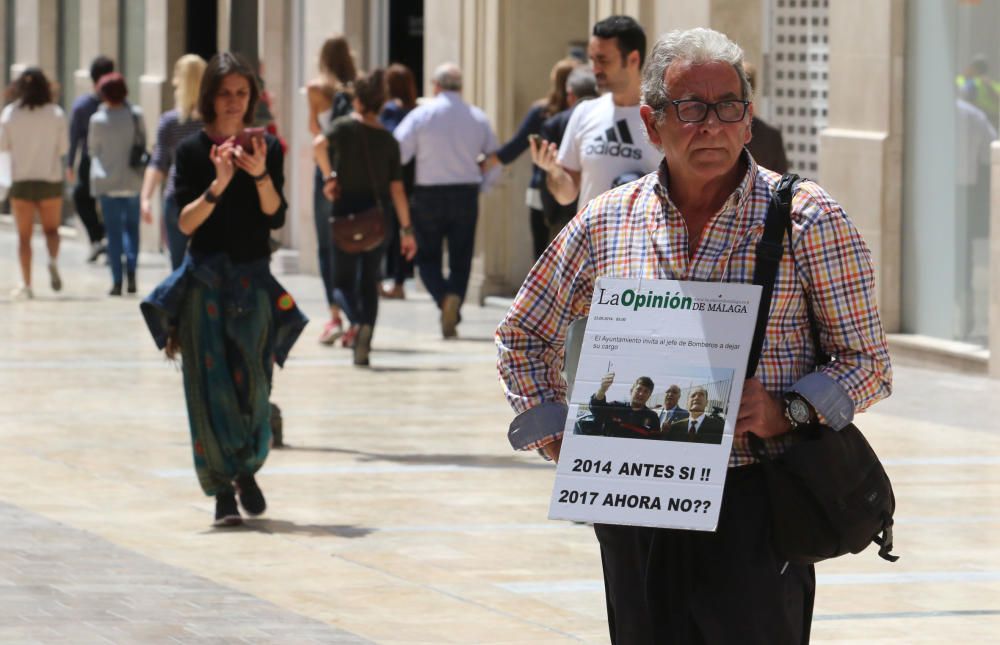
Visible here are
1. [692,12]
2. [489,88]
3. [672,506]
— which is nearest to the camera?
[672,506]

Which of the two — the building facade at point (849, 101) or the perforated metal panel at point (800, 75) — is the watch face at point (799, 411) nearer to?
the building facade at point (849, 101)

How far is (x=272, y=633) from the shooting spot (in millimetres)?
6812

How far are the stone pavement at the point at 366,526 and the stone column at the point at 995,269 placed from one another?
1.02 feet

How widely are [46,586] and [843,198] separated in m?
8.94

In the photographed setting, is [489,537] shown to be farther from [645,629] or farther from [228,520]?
[645,629]

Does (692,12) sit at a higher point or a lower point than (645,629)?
higher

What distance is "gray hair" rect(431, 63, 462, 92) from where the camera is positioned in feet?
57.3

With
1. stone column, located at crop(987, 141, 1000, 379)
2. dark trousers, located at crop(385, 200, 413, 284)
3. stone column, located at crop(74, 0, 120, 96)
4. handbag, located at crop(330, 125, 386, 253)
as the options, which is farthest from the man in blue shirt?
stone column, located at crop(987, 141, 1000, 379)

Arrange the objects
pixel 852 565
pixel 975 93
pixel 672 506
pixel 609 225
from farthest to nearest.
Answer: pixel 975 93 → pixel 852 565 → pixel 609 225 → pixel 672 506

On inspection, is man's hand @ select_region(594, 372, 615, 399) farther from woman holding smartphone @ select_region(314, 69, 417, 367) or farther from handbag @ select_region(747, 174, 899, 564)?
woman holding smartphone @ select_region(314, 69, 417, 367)

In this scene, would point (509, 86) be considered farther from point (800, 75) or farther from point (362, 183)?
point (362, 183)

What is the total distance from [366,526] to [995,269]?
6027 millimetres

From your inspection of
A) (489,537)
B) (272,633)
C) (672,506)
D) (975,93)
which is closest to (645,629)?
(672,506)

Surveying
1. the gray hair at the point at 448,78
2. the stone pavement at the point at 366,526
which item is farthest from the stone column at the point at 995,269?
the gray hair at the point at 448,78
